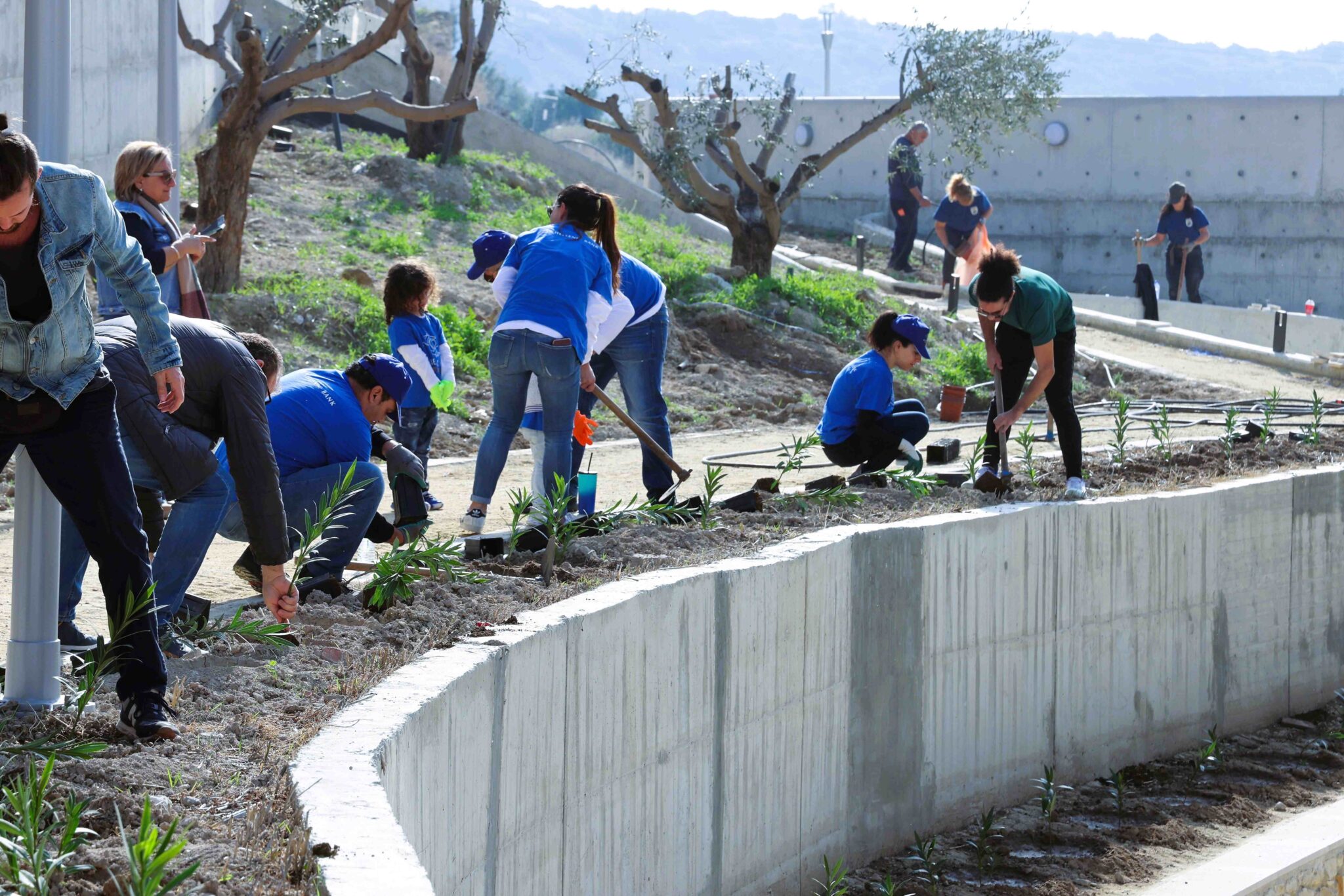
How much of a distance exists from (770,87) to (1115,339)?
17.8ft

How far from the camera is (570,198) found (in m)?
6.93

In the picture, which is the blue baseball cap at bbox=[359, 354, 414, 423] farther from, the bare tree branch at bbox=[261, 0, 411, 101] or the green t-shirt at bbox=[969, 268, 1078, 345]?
the bare tree branch at bbox=[261, 0, 411, 101]

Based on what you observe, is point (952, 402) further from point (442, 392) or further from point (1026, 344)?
point (442, 392)

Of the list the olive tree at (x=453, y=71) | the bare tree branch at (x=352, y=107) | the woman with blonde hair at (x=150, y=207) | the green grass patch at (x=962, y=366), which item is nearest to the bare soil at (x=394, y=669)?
the woman with blonde hair at (x=150, y=207)

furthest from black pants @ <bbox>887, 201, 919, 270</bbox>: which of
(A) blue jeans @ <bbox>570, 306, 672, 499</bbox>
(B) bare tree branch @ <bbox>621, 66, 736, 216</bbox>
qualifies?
(A) blue jeans @ <bbox>570, 306, 672, 499</bbox>

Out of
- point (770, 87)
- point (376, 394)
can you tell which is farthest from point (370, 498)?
point (770, 87)

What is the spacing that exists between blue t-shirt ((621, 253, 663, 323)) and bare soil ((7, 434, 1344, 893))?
3.56 feet

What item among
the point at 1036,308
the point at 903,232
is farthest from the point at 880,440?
the point at 903,232

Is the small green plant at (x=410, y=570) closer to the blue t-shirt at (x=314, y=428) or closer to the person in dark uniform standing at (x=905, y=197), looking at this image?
the blue t-shirt at (x=314, y=428)

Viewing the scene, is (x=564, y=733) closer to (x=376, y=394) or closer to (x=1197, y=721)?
(x=376, y=394)

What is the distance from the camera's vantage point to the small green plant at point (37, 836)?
8.95 feet

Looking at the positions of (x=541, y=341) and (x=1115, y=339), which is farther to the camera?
(x=1115, y=339)

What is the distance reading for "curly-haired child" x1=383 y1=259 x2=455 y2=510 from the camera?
7.92 metres

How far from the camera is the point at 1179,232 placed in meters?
22.6
